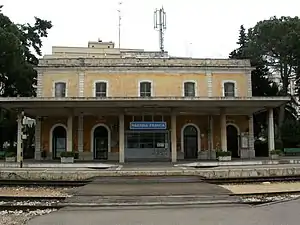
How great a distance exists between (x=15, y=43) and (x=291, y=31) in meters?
24.2

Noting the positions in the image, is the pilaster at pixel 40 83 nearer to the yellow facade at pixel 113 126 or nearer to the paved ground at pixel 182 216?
the yellow facade at pixel 113 126

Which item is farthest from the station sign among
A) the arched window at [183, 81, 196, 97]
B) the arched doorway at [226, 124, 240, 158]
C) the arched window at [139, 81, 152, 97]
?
the arched doorway at [226, 124, 240, 158]

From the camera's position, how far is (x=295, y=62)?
37344 millimetres

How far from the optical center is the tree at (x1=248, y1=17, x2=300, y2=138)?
3617cm

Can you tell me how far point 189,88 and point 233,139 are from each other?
17.0 ft

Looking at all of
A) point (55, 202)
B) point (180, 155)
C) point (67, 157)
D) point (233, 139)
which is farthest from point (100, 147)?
point (55, 202)

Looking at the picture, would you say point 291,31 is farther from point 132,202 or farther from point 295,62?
point 132,202

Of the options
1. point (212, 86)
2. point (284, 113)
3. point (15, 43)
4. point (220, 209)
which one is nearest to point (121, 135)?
point (212, 86)

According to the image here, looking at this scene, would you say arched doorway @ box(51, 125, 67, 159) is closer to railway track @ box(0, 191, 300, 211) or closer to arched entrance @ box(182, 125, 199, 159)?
arched entrance @ box(182, 125, 199, 159)

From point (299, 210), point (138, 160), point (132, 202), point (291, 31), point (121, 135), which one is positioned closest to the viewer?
point (299, 210)

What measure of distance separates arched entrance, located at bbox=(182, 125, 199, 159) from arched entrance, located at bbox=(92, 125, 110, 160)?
573cm

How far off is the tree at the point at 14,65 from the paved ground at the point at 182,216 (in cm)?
2610

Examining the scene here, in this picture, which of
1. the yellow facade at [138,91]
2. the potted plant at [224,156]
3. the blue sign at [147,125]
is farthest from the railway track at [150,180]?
the yellow facade at [138,91]

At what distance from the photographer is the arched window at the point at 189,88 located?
101 ft
